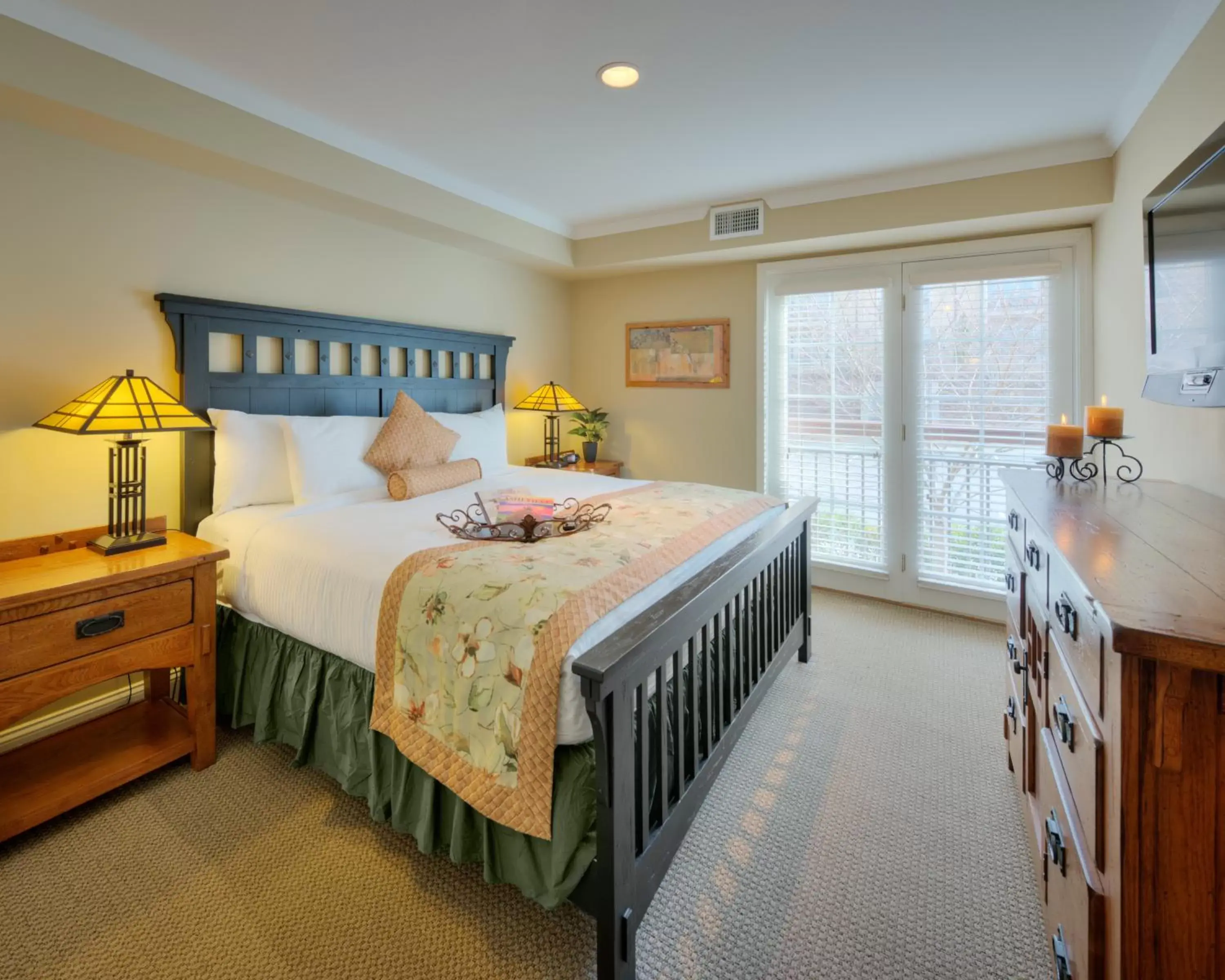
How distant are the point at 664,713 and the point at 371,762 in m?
0.93

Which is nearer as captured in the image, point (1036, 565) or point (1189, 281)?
point (1036, 565)

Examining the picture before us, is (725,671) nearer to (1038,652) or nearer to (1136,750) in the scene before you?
(1038,652)

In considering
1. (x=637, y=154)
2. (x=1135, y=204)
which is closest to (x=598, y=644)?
(x=637, y=154)

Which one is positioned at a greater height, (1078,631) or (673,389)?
(673,389)

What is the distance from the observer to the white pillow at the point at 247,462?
265 cm

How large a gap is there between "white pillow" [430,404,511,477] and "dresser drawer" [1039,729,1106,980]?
8.69ft

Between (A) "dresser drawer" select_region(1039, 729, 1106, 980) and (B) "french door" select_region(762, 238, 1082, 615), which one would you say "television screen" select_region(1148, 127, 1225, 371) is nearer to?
(A) "dresser drawer" select_region(1039, 729, 1106, 980)

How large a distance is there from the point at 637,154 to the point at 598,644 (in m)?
2.61

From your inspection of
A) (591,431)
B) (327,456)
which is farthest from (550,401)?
(327,456)

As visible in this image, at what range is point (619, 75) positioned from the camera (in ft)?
7.70

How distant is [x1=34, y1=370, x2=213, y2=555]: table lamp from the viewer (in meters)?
2.11

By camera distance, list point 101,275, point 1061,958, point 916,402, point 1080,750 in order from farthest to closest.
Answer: point 916,402
point 101,275
point 1061,958
point 1080,750

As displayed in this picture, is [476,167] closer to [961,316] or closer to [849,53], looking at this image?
[849,53]

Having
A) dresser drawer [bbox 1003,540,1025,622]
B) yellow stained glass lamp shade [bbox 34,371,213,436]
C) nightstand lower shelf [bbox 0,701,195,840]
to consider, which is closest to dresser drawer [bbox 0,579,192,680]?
nightstand lower shelf [bbox 0,701,195,840]
